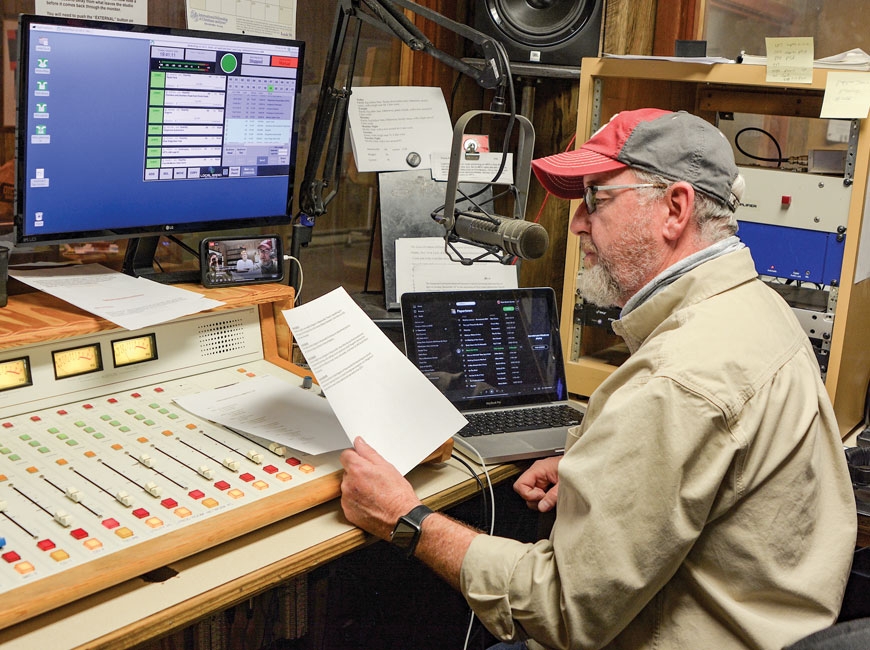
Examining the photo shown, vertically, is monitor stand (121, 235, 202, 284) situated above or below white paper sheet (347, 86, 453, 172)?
below

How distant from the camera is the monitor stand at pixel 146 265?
5.81 feet

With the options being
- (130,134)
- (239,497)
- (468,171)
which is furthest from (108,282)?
(468,171)

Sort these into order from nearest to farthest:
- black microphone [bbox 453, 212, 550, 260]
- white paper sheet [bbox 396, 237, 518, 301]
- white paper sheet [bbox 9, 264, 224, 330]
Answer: black microphone [bbox 453, 212, 550, 260]
white paper sheet [bbox 9, 264, 224, 330]
white paper sheet [bbox 396, 237, 518, 301]

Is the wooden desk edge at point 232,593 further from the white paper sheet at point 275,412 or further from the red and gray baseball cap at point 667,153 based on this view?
the red and gray baseball cap at point 667,153

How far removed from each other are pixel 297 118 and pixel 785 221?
1.04 m

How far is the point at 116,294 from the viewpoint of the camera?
63.2 inches

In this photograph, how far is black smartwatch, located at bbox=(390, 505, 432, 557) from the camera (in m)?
1.29

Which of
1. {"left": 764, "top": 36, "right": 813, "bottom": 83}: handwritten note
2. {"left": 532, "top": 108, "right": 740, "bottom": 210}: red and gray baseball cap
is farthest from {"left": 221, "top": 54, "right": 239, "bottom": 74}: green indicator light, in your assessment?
{"left": 764, "top": 36, "right": 813, "bottom": 83}: handwritten note

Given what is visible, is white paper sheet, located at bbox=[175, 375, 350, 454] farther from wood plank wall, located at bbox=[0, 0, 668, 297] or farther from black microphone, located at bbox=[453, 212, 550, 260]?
wood plank wall, located at bbox=[0, 0, 668, 297]

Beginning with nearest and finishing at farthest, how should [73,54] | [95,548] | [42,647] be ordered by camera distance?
[42,647] → [95,548] → [73,54]

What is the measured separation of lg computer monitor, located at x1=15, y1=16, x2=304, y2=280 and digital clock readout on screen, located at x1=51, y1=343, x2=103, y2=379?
21cm

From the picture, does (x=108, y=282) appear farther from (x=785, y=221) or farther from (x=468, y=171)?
(x=785, y=221)

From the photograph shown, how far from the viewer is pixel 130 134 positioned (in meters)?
1.63

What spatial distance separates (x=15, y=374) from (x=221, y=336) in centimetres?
40
